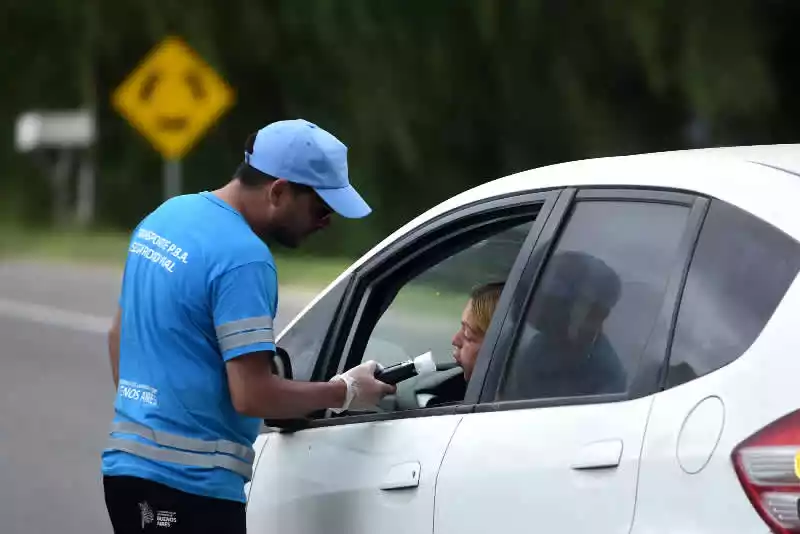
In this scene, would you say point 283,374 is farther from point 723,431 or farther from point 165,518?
point 723,431

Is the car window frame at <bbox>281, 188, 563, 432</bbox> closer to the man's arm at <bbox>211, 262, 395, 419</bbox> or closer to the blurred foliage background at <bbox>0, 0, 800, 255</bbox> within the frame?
the man's arm at <bbox>211, 262, 395, 419</bbox>

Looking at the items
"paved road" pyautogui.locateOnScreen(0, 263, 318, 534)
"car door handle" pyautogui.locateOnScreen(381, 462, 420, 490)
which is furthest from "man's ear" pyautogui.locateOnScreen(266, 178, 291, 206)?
"paved road" pyautogui.locateOnScreen(0, 263, 318, 534)

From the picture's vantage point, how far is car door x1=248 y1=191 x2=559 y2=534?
3408mm

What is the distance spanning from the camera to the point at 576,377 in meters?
3.14

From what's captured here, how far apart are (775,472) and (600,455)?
0.42 metres

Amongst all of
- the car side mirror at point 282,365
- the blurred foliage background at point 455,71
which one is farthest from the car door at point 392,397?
the blurred foliage background at point 455,71

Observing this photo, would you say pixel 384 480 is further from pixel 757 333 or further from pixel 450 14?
pixel 450 14

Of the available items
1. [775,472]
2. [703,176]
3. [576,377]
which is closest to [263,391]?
[576,377]

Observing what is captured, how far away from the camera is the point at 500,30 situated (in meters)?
20.5

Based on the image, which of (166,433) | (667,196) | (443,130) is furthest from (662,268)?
(443,130)

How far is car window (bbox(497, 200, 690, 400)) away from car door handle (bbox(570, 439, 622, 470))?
15cm

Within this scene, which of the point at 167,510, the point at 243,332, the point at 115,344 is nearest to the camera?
the point at 243,332

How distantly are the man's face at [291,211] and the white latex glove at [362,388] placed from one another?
34 centimetres

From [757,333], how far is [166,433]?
144 cm
